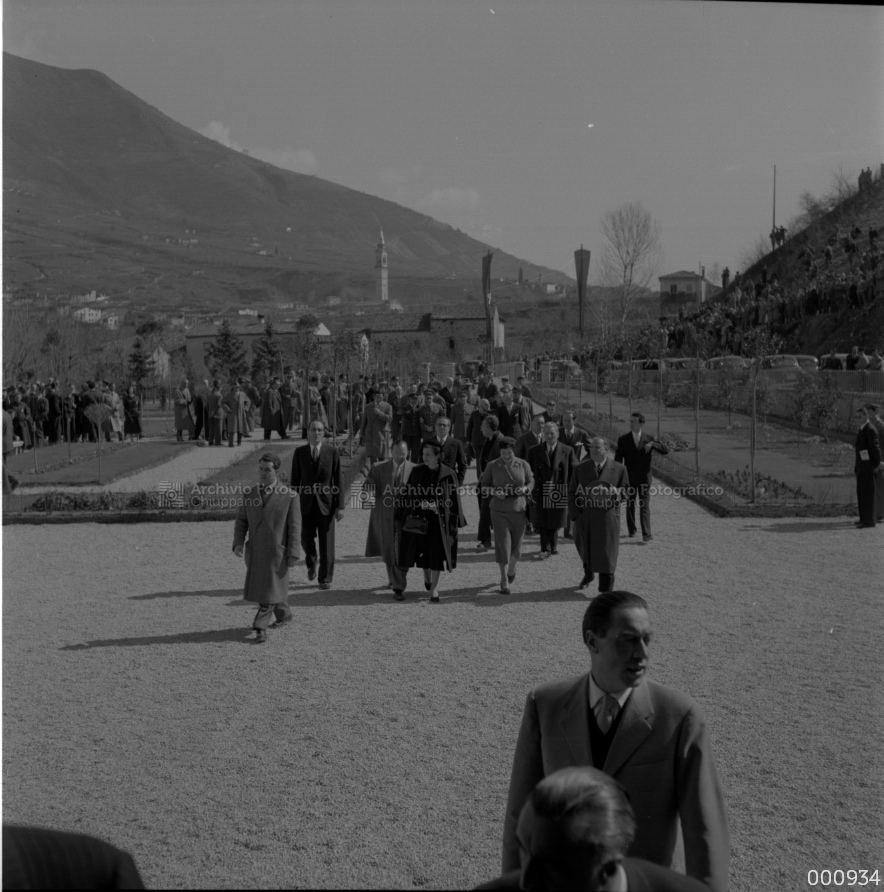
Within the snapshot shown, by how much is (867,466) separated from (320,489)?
23.8ft

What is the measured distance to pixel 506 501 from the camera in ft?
34.7

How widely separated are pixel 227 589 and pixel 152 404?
41.2 meters

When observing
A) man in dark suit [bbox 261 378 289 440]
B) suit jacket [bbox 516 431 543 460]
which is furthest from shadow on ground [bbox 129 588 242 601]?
man in dark suit [bbox 261 378 289 440]

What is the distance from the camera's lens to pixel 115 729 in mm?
6508

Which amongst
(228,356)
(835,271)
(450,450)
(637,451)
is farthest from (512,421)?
(228,356)

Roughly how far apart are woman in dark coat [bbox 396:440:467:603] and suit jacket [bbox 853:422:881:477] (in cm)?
616

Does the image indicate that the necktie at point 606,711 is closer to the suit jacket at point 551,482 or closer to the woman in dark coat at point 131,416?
the suit jacket at point 551,482

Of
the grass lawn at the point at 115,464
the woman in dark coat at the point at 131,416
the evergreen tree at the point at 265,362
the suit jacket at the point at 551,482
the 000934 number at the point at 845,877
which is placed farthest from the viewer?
the evergreen tree at the point at 265,362

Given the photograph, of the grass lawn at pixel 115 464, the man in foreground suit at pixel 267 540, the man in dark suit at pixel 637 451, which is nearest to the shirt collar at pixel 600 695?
the man in foreground suit at pixel 267 540

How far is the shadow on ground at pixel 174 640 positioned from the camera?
8648mm

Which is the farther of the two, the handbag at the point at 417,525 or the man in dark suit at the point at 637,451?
the man in dark suit at the point at 637,451

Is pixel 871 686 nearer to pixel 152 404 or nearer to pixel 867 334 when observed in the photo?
pixel 867 334

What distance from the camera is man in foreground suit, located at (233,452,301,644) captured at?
28.1 ft

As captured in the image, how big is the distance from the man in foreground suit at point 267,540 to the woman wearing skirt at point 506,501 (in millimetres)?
2494
